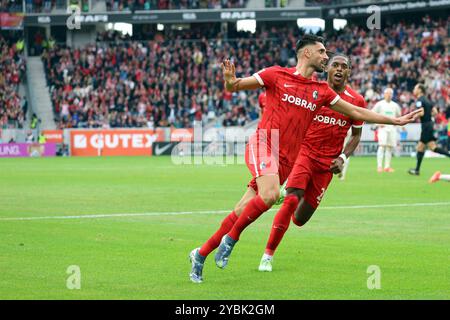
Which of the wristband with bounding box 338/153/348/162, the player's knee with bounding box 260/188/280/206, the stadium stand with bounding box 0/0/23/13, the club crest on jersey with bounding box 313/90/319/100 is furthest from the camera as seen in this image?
the stadium stand with bounding box 0/0/23/13

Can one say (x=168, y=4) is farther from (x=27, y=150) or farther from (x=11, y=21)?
(x=27, y=150)

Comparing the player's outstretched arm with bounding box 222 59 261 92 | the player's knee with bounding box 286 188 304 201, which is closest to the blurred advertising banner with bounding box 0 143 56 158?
the player's knee with bounding box 286 188 304 201

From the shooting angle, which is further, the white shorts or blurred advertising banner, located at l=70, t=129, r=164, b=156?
blurred advertising banner, located at l=70, t=129, r=164, b=156

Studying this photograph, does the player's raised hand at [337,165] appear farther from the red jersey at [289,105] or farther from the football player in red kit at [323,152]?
the red jersey at [289,105]

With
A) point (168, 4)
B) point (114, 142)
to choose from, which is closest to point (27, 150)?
point (114, 142)

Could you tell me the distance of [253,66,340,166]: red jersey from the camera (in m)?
9.70

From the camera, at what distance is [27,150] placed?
168 feet

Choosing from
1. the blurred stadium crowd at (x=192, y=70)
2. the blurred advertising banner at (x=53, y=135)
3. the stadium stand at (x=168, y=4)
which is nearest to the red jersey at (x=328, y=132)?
the blurred stadium crowd at (x=192, y=70)

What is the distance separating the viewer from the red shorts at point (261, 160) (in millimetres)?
9508

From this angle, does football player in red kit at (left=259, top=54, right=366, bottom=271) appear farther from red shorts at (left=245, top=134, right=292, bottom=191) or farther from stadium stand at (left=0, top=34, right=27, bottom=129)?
stadium stand at (left=0, top=34, right=27, bottom=129)

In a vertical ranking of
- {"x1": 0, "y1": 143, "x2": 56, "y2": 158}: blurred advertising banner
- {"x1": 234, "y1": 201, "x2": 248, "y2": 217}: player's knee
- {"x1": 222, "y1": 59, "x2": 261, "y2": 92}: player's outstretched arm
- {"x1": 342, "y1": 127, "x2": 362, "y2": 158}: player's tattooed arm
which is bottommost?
{"x1": 0, "y1": 143, "x2": 56, "y2": 158}: blurred advertising banner

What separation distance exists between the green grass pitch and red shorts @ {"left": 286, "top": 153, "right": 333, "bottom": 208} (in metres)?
0.68

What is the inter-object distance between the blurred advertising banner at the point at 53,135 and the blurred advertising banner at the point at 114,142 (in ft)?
2.47
